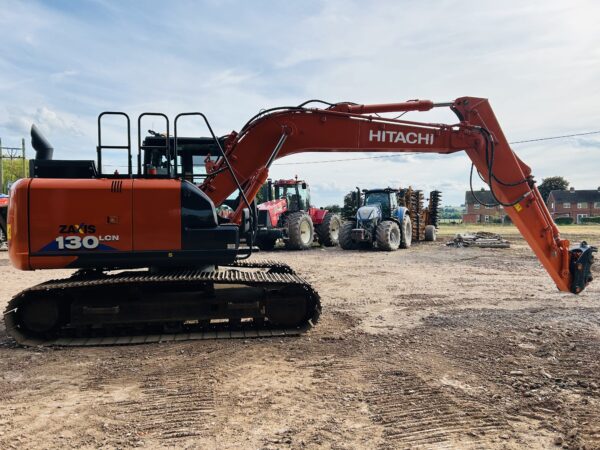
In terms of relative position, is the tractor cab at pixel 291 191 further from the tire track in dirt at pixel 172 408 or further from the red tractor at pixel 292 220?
the tire track in dirt at pixel 172 408

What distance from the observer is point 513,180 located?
7.40 metres

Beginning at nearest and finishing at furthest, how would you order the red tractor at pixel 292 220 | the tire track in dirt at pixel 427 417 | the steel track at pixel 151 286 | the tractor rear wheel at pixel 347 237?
the tire track in dirt at pixel 427 417 < the steel track at pixel 151 286 < the red tractor at pixel 292 220 < the tractor rear wheel at pixel 347 237

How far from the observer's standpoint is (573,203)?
280 ft

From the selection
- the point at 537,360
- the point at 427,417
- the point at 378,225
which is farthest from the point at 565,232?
the point at 427,417

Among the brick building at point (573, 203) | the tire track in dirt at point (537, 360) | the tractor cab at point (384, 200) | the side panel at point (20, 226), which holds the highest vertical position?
the brick building at point (573, 203)

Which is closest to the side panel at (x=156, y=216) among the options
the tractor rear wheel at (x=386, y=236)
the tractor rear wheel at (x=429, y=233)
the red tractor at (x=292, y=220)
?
the red tractor at (x=292, y=220)

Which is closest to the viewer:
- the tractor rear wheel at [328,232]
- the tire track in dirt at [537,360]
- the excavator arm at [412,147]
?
the tire track in dirt at [537,360]

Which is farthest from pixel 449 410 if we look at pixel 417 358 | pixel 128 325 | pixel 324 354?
pixel 128 325

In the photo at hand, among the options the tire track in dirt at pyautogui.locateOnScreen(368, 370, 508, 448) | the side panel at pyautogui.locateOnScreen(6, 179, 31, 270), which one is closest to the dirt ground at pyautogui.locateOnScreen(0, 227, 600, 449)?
the tire track in dirt at pyautogui.locateOnScreen(368, 370, 508, 448)

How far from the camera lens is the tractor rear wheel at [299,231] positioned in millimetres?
18531

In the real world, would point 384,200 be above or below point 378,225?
above

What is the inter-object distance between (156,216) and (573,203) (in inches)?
3699

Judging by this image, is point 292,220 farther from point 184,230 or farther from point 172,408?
point 172,408

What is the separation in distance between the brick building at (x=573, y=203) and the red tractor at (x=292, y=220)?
7667cm
